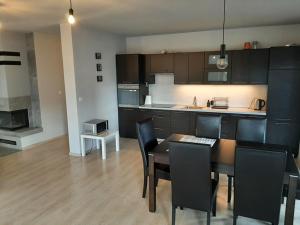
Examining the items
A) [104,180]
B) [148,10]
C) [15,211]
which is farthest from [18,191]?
[148,10]

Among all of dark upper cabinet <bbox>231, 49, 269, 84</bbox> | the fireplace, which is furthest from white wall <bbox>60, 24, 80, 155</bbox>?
dark upper cabinet <bbox>231, 49, 269, 84</bbox>

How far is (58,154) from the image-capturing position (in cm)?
509

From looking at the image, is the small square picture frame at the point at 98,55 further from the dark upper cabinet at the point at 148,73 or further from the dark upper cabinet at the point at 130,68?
the dark upper cabinet at the point at 148,73

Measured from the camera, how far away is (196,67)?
538cm

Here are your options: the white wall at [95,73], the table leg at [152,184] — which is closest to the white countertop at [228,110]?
the white wall at [95,73]

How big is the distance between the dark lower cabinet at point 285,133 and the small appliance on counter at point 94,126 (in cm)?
338

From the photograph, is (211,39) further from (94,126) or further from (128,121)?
(94,126)

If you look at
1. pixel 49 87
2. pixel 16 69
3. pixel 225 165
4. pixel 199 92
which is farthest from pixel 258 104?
pixel 16 69

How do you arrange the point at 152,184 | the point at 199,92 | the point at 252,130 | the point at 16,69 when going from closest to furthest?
the point at 152,184, the point at 252,130, the point at 16,69, the point at 199,92

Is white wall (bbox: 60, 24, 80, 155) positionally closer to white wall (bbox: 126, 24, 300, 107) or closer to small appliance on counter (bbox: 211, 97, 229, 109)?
white wall (bbox: 126, 24, 300, 107)

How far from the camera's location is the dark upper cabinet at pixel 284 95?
179 inches

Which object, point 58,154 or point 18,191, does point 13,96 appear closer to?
point 58,154

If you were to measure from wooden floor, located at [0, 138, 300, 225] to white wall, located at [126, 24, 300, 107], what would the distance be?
6.37 ft

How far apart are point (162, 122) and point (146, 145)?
239 centimetres
